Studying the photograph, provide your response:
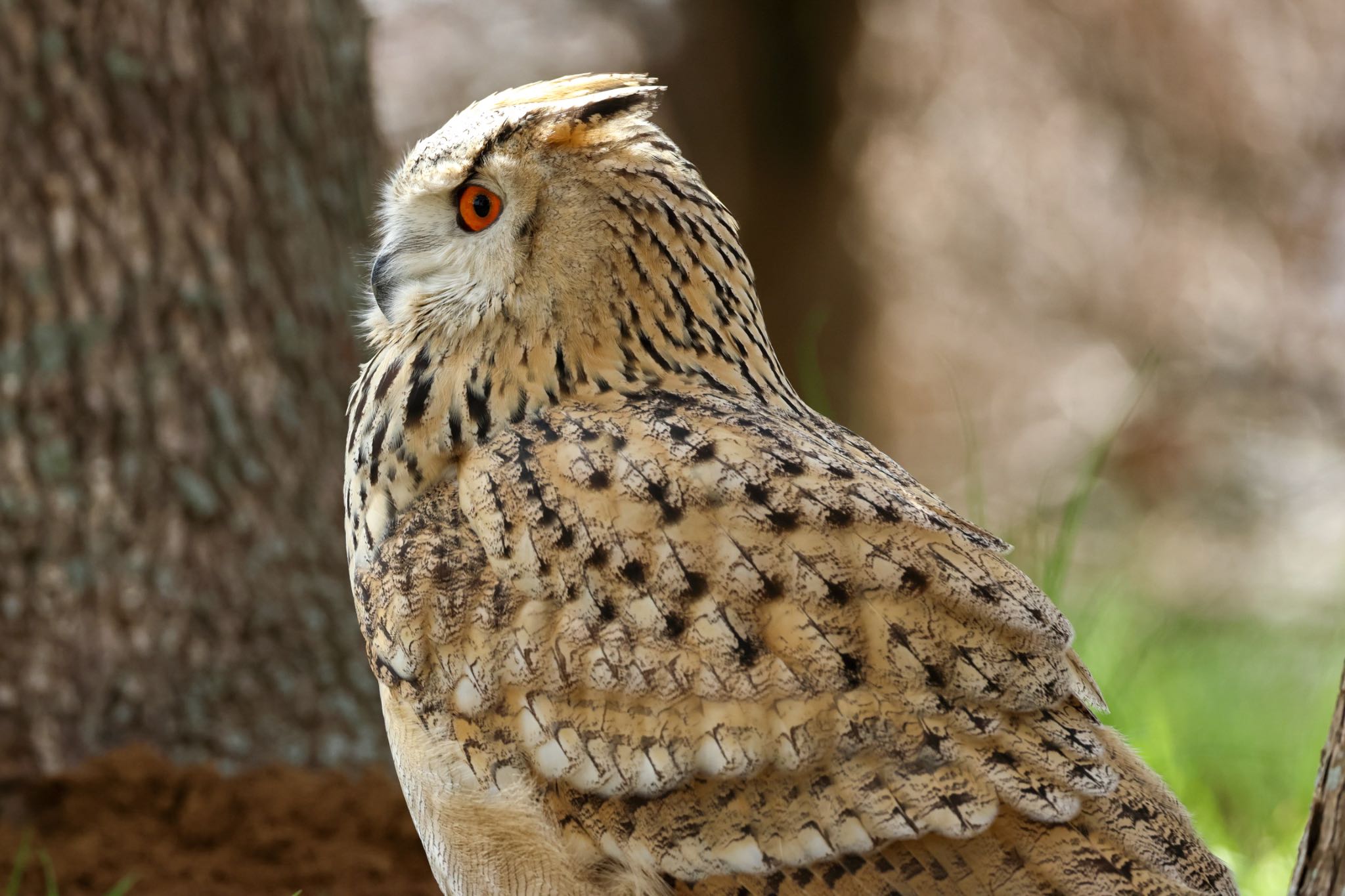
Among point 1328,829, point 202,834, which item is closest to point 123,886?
point 202,834

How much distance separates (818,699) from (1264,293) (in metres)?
7.65

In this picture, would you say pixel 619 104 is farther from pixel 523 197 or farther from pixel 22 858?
pixel 22 858

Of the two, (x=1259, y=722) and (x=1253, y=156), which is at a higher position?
(x=1253, y=156)

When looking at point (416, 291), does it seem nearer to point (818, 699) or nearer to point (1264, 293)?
point (818, 699)

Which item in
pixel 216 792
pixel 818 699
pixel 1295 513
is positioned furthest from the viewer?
pixel 1295 513

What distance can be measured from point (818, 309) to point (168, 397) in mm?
1992

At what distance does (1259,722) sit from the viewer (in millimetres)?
5332

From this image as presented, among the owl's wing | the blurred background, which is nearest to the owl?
the owl's wing

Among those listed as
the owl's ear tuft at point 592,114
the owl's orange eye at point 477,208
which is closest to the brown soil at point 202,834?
the owl's orange eye at point 477,208

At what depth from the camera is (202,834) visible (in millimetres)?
3332

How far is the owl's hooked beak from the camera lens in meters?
2.58

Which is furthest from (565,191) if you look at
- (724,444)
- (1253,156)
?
(1253,156)

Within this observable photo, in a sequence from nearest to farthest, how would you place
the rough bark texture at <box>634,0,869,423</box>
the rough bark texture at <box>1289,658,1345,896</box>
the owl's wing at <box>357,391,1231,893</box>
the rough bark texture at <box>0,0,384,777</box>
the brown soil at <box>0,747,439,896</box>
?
1. the owl's wing at <box>357,391,1231,893</box>
2. the rough bark texture at <box>1289,658,1345,896</box>
3. the brown soil at <box>0,747,439,896</box>
4. the rough bark texture at <box>0,0,384,777</box>
5. the rough bark texture at <box>634,0,869,423</box>

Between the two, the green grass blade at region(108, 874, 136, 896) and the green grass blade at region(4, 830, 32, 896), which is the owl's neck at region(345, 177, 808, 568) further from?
the green grass blade at region(4, 830, 32, 896)
